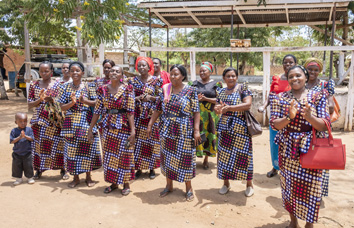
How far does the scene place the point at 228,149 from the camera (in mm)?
3895

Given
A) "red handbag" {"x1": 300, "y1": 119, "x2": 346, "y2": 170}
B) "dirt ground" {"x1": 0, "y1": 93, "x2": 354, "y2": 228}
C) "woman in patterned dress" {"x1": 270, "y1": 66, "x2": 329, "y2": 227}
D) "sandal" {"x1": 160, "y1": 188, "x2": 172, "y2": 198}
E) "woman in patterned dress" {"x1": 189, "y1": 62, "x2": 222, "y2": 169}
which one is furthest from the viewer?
"woman in patterned dress" {"x1": 189, "y1": 62, "x2": 222, "y2": 169}

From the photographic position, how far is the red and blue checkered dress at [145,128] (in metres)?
4.49

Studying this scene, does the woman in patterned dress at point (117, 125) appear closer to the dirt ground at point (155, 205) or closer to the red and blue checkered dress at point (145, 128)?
the dirt ground at point (155, 205)

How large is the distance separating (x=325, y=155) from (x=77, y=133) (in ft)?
10.1

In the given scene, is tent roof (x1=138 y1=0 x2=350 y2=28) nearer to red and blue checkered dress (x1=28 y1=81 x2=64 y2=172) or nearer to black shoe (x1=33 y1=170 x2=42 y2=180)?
red and blue checkered dress (x1=28 y1=81 x2=64 y2=172)

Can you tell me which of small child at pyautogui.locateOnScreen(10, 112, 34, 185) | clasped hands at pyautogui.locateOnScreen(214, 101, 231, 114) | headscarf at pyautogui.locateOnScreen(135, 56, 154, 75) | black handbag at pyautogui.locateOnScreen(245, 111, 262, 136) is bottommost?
small child at pyautogui.locateOnScreen(10, 112, 34, 185)

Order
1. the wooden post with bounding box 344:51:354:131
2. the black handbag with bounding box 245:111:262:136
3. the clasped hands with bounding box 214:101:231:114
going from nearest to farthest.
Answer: the clasped hands with bounding box 214:101:231:114
the black handbag with bounding box 245:111:262:136
the wooden post with bounding box 344:51:354:131

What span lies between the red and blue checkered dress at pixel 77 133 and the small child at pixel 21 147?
52cm

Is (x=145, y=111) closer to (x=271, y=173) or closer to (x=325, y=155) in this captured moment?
(x=271, y=173)

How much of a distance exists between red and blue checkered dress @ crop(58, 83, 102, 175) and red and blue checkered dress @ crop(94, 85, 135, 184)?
374mm

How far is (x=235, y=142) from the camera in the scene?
3.85 m

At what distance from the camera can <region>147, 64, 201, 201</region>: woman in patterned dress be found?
3740 millimetres

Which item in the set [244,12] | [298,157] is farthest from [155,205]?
[244,12]

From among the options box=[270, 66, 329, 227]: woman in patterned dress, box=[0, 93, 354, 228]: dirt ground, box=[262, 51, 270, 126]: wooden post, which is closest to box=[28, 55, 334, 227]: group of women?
box=[270, 66, 329, 227]: woman in patterned dress
